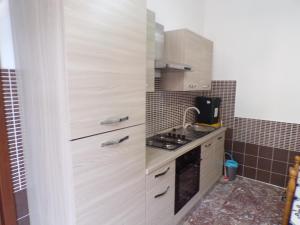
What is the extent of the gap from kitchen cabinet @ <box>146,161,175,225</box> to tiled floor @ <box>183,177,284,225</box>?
0.48 meters

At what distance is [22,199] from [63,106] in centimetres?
80

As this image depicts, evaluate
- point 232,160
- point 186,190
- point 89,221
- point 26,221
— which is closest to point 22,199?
point 26,221

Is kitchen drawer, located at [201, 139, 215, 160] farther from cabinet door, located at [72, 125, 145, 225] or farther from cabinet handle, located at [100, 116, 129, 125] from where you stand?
cabinet handle, located at [100, 116, 129, 125]

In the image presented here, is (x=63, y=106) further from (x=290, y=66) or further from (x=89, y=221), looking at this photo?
(x=290, y=66)

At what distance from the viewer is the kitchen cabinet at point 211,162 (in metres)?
2.32

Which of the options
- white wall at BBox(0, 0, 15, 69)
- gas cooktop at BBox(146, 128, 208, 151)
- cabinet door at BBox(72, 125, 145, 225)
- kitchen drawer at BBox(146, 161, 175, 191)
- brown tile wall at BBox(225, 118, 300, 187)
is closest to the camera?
cabinet door at BBox(72, 125, 145, 225)

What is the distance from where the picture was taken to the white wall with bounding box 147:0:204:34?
2.26 meters

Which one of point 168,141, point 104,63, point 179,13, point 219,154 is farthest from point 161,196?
point 179,13

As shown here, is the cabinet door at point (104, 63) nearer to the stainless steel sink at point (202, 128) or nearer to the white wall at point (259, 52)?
the stainless steel sink at point (202, 128)

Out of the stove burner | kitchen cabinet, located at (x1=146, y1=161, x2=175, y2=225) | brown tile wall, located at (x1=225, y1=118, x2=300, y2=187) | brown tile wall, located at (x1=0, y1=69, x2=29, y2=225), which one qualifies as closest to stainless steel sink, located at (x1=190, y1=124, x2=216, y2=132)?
brown tile wall, located at (x1=225, y1=118, x2=300, y2=187)

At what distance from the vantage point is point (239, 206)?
2338 millimetres

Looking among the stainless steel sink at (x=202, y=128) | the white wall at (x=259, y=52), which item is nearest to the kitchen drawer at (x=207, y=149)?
the stainless steel sink at (x=202, y=128)

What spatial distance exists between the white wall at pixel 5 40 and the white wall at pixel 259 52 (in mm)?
2593

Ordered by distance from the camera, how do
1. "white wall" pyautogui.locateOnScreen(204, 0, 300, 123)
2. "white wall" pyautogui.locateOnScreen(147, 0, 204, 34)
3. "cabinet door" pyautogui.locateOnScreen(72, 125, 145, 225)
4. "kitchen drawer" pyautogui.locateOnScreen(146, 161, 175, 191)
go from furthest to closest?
"white wall" pyautogui.locateOnScreen(204, 0, 300, 123)
"white wall" pyautogui.locateOnScreen(147, 0, 204, 34)
"kitchen drawer" pyautogui.locateOnScreen(146, 161, 175, 191)
"cabinet door" pyautogui.locateOnScreen(72, 125, 145, 225)
